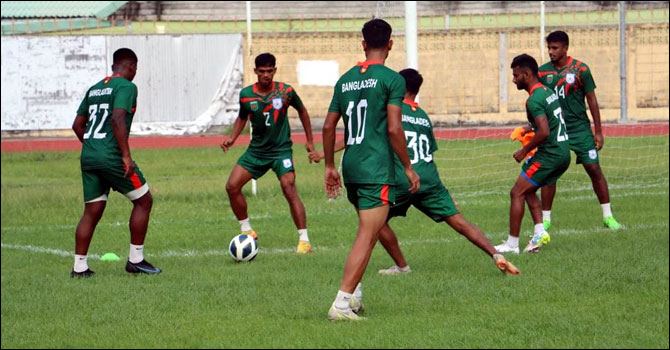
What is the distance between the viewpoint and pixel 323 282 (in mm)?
8945

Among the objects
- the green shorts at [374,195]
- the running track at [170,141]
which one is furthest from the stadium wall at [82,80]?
the green shorts at [374,195]

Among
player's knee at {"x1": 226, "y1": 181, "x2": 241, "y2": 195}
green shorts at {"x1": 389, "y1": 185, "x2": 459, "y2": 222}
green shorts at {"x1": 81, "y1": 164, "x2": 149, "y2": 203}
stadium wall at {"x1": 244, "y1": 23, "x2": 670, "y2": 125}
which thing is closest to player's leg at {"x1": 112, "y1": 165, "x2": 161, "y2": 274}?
green shorts at {"x1": 81, "y1": 164, "x2": 149, "y2": 203}

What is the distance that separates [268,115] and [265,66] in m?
0.61

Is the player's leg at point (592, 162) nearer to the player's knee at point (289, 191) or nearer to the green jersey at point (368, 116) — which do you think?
the player's knee at point (289, 191)

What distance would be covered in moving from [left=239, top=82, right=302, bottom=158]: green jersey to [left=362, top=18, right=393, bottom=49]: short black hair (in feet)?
13.7

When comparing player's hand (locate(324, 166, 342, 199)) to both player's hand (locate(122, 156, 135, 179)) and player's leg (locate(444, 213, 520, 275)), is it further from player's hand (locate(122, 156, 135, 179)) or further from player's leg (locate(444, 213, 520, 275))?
player's hand (locate(122, 156, 135, 179))

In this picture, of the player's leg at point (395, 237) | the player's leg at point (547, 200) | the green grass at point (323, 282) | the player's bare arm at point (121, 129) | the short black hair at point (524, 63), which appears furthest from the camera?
the player's leg at point (547, 200)

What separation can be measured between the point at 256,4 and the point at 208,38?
31.0 ft

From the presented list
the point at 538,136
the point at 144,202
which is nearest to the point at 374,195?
the point at 538,136

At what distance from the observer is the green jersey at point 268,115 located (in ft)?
38.1

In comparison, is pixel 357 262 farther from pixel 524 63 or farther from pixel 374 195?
pixel 524 63

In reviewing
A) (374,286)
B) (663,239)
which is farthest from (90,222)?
(663,239)

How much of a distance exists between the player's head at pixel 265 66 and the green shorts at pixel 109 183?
2009 millimetres

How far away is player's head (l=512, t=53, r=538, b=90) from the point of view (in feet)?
33.7
